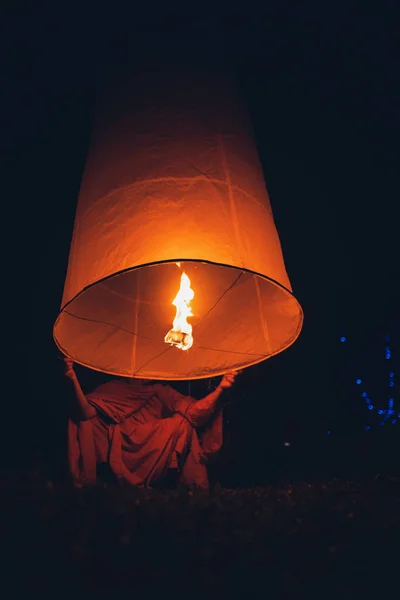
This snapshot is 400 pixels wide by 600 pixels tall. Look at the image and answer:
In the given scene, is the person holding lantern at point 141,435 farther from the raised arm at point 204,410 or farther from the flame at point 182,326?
the flame at point 182,326

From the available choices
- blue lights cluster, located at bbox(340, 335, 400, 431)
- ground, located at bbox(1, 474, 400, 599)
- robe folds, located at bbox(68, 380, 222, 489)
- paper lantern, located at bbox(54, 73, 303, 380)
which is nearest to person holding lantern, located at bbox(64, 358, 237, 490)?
robe folds, located at bbox(68, 380, 222, 489)

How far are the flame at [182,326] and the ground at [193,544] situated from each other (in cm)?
92

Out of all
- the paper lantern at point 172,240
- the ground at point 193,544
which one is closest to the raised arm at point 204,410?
the paper lantern at point 172,240

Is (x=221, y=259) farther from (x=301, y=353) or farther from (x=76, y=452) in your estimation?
(x=301, y=353)

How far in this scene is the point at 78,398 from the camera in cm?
372

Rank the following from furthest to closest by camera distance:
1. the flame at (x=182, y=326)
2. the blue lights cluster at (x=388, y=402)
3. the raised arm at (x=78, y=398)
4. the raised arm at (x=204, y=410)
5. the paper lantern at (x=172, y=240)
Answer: the blue lights cluster at (x=388, y=402)
the raised arm at (x=204, y=410)
the raised arm at (x=78, y=398)
the flame at (x=182, y=326)
the paper lantern at (x=172, y=240)

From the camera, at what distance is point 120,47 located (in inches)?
138

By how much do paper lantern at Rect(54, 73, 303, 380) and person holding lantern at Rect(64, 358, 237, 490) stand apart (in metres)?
0.38

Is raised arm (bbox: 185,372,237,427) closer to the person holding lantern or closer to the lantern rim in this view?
the person holding lantern

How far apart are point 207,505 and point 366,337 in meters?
6.04

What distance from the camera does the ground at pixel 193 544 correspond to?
5.83 feet

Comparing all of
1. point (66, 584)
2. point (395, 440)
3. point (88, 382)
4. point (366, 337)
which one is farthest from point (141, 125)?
point (366, 337)

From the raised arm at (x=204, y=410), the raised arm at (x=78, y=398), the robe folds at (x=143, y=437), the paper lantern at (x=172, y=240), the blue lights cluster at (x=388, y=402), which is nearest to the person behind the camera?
the paper lantern at (x=172, y=240)

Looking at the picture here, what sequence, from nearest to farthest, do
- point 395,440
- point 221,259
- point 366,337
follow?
point 221,259
point 395,440
point 366,337
